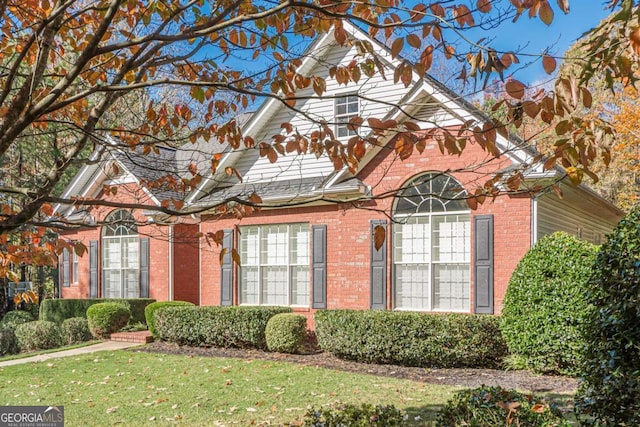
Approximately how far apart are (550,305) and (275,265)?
7.39 metres

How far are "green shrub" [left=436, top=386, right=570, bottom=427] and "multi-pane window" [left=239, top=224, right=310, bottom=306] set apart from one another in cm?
974

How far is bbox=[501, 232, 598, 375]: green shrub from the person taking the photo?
956 cm

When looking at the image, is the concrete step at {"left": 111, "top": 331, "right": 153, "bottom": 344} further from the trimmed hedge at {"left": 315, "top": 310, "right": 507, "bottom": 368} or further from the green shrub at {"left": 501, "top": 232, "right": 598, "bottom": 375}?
the green shrub at {"left": 501, "top": 232, "right": 598, "bottom": 375}

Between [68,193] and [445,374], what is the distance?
1549cm

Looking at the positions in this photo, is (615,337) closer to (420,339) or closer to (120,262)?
(420,339)

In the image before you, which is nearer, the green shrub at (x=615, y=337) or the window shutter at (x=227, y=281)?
the green shrub at (x=615, y=337)

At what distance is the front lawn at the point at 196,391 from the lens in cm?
759

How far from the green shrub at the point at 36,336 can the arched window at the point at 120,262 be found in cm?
304

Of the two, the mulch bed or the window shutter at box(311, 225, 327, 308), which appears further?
the window shutter at box(311, 225, 327, 308)

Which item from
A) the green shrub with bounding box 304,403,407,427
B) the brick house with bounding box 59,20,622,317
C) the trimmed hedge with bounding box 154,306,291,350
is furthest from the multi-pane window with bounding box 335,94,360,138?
the green shrub with bounding box 304,403,407,427

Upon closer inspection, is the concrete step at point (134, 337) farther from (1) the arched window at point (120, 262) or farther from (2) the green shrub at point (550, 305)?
(2) the green shrub at point (550, 305)

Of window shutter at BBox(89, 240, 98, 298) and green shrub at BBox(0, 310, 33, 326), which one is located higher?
window shutter at BBox(89, 240, 98, 298)

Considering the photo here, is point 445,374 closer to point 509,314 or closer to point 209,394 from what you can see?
point 509,314

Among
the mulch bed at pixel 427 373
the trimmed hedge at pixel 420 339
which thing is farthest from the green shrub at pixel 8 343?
the trimmed hedge at pixel 420 339
